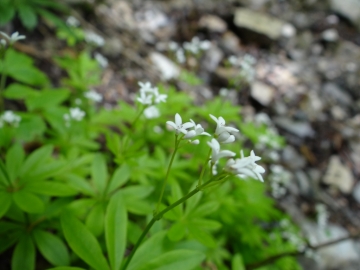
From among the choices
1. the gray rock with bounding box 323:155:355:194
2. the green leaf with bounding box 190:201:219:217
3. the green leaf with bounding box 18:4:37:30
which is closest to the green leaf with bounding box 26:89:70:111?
the green leaf with bounding box 18:4:37:30

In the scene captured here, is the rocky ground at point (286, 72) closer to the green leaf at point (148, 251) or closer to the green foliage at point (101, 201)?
the green foliage at point (101, 201)

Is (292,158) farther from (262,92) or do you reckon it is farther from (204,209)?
Answer: (204,209)

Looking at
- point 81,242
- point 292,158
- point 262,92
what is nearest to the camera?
point 81,242

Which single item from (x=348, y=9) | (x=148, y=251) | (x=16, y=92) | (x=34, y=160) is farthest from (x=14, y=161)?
(x=348, y=9)

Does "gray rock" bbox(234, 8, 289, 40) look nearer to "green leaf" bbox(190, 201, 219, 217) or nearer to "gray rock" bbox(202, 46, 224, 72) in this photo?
"gray rock" bbox(202, 46, 224, 72)

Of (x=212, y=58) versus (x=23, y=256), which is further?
(x=212, y=58)
